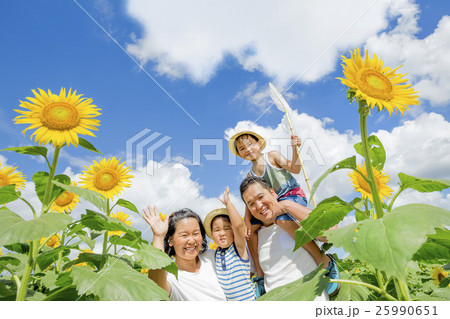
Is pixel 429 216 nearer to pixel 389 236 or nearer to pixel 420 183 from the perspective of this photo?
pixel 389 236

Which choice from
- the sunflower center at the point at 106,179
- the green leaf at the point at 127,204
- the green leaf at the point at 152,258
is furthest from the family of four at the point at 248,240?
the green leaf at the point at 152,258

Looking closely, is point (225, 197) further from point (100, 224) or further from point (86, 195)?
point (86, 195)

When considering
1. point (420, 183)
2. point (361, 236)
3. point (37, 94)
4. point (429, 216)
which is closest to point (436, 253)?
point (420, 183)

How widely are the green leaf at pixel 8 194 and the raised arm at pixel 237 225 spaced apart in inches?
71.6

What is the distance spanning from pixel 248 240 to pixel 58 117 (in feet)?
6.85

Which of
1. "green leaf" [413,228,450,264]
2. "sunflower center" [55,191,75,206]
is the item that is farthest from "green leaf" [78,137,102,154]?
"green leaf" [413,228,450,264]

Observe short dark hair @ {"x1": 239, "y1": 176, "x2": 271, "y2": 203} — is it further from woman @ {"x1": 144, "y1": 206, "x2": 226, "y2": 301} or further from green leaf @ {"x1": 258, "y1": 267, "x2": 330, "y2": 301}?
green leaf @ {"x1": 258, "y1": 267, "x2": 330, "y2": 301}

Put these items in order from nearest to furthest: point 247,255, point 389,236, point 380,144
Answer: point 389,236
point 380,144
point 247,255

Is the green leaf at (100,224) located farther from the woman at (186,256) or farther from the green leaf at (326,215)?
the green leaf at (326,215)

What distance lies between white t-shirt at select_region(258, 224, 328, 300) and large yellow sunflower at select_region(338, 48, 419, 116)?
1.68 metres

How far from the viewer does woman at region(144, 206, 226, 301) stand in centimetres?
Result: 315

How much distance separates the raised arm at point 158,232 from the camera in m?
2.93

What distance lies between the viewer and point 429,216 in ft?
4.64

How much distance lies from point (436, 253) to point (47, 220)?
2.09 m
